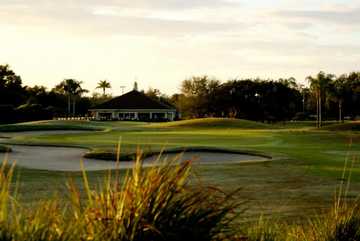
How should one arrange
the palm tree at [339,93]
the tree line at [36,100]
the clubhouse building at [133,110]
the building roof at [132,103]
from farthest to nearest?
the palm tree at [339,93] < the building roof at [132,103] < the clubhouse building at [133,110] < the tree line at [36,100]

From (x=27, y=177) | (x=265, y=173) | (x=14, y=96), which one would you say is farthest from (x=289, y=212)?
(x=14, y=96)

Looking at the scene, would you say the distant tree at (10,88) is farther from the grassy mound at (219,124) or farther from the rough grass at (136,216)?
the rough grass at (136,216)

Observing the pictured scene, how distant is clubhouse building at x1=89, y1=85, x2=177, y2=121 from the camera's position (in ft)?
325

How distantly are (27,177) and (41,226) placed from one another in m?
12.7

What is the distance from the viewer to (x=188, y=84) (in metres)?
121

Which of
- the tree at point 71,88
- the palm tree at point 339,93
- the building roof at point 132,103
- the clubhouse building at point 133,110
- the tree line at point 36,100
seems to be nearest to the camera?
the tree line at point 36,100

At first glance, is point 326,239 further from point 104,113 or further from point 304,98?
point 304,98

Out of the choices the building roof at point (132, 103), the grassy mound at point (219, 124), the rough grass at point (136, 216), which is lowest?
the grassy mound at point (219, 124)

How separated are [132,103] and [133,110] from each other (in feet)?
4.16

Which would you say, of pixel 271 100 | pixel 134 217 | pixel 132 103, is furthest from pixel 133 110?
pixel 134 217

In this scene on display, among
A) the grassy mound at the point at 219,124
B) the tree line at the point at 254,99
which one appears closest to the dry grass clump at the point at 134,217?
the grassy mound at the point at 219,124

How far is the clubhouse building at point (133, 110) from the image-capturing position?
99125 millimetres

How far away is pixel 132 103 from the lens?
331ft

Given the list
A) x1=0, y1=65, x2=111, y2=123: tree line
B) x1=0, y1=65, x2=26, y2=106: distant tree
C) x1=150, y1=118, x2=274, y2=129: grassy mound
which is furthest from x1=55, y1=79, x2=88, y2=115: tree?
x1=150, y1=118, x2=274, y2=129: grassy mound
